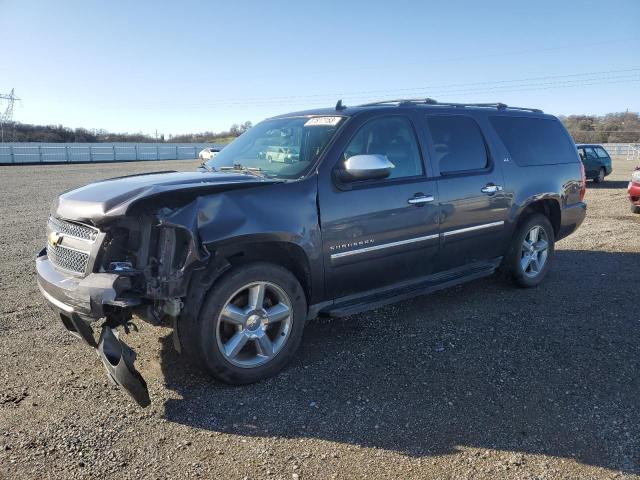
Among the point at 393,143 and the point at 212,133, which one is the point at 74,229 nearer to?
the point at 393,143

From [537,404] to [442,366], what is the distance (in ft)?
2.42

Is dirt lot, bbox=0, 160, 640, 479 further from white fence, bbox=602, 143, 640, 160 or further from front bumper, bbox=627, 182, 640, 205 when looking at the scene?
white fence, bbox=602, 143, 640, 160

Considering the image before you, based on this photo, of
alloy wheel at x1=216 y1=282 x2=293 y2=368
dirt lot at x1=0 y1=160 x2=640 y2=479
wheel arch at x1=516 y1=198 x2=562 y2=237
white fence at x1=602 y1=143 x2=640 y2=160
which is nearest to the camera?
dirt lot at x1=0 y1=160 x2=640 y2=479

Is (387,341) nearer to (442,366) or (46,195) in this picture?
(442,366)

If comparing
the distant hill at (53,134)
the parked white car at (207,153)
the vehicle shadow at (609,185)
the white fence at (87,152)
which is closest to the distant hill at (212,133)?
the distant hill at (53,134)

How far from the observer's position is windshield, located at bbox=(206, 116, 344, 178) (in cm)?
412

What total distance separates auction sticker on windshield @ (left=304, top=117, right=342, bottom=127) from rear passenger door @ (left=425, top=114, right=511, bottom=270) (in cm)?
96

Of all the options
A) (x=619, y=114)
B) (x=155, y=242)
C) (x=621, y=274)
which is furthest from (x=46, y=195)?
(x=619, y=114)

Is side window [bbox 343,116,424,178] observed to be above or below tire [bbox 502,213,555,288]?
above

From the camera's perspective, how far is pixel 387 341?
171 inches

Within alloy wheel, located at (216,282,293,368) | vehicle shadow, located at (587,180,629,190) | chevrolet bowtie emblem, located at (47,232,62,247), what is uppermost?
chevrolet bowtie emblem, located at (47,232,62,247)

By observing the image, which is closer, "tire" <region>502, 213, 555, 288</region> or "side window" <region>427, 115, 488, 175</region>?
"side window" <region>427, 115, 488, 175</region>

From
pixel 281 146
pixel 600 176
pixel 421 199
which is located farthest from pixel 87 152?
pixel 421 199

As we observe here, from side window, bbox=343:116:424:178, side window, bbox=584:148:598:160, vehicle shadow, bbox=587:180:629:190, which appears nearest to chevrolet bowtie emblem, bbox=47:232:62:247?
side window, bbox=343:116:424:178
